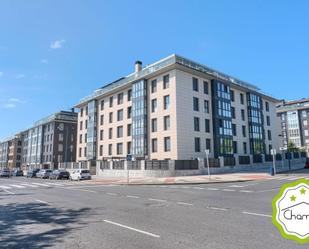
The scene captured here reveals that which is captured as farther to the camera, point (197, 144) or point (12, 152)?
point (12, 152)

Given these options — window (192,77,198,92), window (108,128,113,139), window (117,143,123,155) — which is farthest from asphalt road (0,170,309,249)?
window (108,128,113,139)

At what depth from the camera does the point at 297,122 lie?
9000 centimetres

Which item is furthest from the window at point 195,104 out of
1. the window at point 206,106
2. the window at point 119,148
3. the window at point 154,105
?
the window at point 119,148

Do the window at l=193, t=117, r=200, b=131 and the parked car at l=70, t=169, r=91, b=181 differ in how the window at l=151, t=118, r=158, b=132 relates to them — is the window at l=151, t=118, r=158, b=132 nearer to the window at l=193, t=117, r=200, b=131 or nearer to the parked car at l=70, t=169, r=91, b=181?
the window at l=193, t=117, r=200, b=131

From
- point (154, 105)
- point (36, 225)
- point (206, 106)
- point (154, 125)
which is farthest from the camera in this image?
point (206, 106)

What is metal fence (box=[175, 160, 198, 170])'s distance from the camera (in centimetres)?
3191

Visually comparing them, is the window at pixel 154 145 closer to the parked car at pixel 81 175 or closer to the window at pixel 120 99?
the parked car at pixel 81 175

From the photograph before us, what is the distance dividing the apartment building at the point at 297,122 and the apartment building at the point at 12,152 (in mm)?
105996

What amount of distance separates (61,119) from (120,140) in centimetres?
3643

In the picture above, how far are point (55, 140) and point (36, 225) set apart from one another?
229 ft

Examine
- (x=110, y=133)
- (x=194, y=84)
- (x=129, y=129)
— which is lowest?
(x=110, y=133)

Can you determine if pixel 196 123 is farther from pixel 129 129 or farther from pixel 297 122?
pixel 297 122

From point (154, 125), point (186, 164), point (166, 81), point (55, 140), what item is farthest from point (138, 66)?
point (55, 140)

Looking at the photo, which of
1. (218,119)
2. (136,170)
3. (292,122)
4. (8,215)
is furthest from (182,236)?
(292,122)
